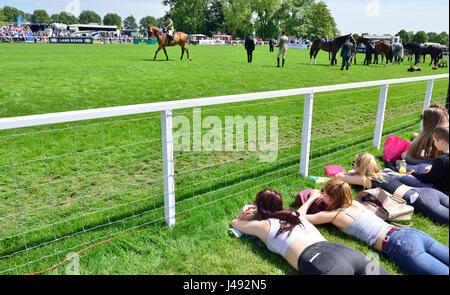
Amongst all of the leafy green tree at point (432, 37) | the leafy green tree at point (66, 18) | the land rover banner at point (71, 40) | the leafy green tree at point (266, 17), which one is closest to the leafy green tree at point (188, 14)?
the leafy green tree at point (266, 17)

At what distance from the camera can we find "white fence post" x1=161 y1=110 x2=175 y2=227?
11.0 ft

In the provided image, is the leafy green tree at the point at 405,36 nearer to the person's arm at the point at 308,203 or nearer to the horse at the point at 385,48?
the horse at the point at 385,48

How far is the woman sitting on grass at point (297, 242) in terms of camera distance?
2495 mm

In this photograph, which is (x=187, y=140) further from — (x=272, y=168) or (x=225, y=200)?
(x=225, y=200)

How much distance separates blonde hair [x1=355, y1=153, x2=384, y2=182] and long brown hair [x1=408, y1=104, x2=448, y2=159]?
633 millimetres

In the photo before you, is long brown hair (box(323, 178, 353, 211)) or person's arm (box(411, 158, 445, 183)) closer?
long brown hair (box(323, 178, 353, 211))

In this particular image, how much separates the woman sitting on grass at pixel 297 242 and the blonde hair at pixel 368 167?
1.49 m

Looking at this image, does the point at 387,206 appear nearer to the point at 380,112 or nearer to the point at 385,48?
the point at 380,112

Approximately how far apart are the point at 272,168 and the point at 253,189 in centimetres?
91

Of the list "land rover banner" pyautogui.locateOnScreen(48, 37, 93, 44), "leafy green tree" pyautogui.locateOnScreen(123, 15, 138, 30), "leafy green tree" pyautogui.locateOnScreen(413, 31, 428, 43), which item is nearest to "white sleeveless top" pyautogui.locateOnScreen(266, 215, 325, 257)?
"land rover banner" pyautogui.locateOnScreen(48, 37, 93, 44)

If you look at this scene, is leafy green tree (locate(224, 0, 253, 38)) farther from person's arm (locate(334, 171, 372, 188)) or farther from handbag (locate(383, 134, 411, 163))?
person's arm (locate(334, 171, 372, 188))

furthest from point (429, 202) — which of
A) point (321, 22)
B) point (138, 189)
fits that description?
point (321, 22)

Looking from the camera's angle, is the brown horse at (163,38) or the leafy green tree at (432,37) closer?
the brown horse at (163,38)
